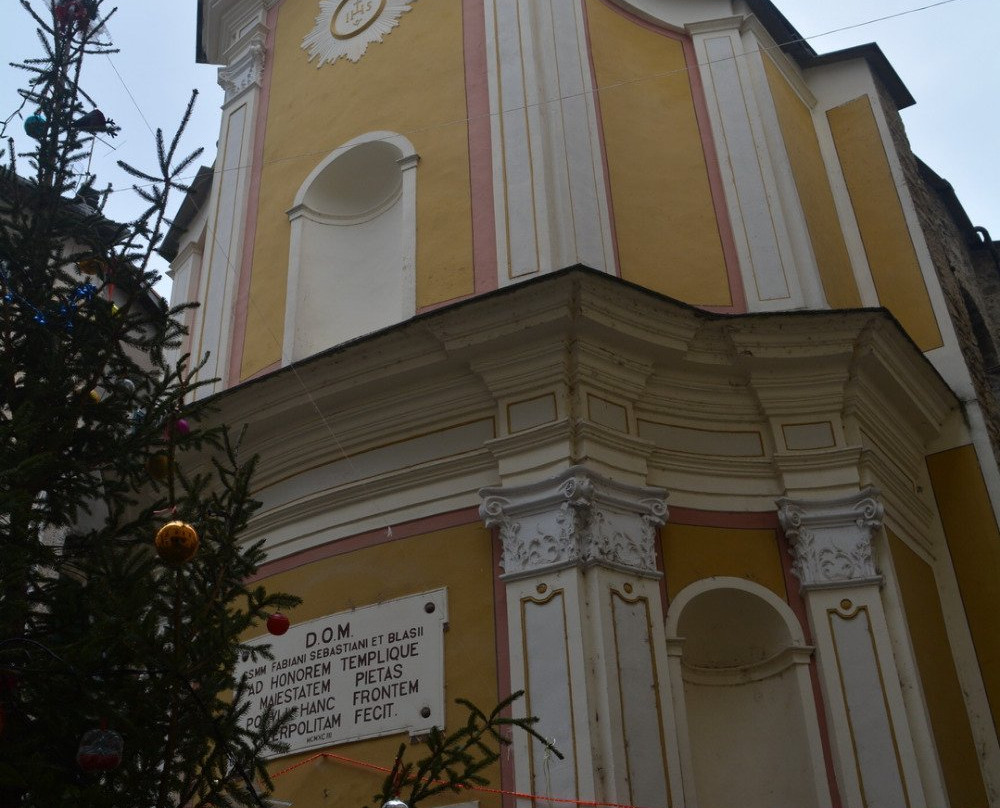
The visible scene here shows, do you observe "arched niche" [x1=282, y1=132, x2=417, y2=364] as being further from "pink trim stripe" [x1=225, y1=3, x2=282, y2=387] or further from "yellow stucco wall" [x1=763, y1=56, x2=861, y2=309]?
"yellow stucco wall" [x1=763, y1=56, x2=861, y2=309]

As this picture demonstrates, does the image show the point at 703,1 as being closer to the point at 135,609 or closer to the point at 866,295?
the point at 866,295

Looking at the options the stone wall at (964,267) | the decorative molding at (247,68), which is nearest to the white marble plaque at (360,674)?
the stone wall at (964,267)

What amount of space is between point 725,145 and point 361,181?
328 cm

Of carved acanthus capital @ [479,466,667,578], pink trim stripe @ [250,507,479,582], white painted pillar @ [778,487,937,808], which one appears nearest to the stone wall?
white painted pillar @ [778,487,937,808]

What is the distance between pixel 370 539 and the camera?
8039mm

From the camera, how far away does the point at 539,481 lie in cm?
745

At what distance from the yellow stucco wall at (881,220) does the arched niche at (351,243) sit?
4393 mm

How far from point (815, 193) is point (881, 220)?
82 centimetres

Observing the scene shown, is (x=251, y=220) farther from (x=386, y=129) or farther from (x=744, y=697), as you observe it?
(x=744, y=697)

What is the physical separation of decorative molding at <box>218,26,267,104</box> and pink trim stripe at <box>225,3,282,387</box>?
0.15 ft

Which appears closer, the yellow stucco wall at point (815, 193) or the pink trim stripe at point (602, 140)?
the pink trim stripe at point (602, 140)

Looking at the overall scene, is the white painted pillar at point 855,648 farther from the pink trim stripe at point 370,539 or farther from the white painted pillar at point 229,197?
the white painted pillar at point 229,197

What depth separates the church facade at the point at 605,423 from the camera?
714 centimetres

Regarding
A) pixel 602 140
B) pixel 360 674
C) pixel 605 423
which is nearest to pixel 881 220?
pixel 602 140
